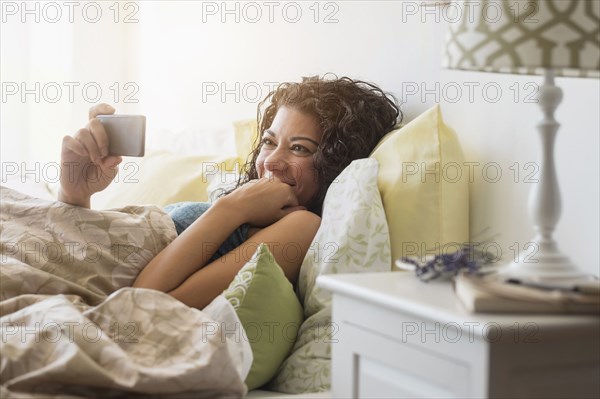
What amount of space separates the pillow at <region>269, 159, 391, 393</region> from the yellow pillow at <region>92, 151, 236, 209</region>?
711 mm

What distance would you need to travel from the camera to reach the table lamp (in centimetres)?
107

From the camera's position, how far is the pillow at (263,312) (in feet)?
4.68

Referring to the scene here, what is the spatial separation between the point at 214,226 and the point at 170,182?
0.67m

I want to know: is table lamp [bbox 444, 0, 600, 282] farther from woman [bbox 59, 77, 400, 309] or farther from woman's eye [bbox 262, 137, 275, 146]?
woman's eye [bbox 262, 137, 275, 146]

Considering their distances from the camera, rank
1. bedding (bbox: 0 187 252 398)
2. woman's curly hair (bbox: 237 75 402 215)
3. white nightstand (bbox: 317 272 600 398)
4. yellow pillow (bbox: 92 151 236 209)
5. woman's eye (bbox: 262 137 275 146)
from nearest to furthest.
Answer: white nightstand (bbox: 317 272 600 398) < bedding (bbox: 0 187 252 398) < woman's curly hair (bbox: 237 75 402 215) < woman's eye (bbox: 262 137 275 146) < yellow pillow (bbox: 92 151 236 209)

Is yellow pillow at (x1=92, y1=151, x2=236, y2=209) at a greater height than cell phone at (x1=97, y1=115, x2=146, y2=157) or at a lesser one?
lesser

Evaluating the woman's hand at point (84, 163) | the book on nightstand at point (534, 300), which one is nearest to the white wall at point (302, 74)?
the book on nightstand at point (534, 300)

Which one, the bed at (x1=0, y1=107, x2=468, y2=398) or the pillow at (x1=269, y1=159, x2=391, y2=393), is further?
the pillow at (x1=269, y1=159, x2=391, y2=393)

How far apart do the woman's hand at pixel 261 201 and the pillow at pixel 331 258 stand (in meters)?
0.15

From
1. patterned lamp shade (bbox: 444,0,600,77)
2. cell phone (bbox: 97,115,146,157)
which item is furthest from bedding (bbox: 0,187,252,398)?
patterned lamp shade (bbox: 444,0,600,77)

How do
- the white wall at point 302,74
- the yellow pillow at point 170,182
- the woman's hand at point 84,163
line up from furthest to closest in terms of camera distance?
the yellow pillow at point 170,182
the woman's hand at point 84,163
the white wall at point 302,74

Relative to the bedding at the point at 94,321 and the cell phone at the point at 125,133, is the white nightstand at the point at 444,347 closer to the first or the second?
the bedding at the point at 94,321

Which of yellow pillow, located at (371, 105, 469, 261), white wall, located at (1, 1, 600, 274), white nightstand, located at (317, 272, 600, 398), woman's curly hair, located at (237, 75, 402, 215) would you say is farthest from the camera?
woman's curly hair, located at (237, 75, 402, 215)

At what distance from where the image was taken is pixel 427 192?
1.59 meters
